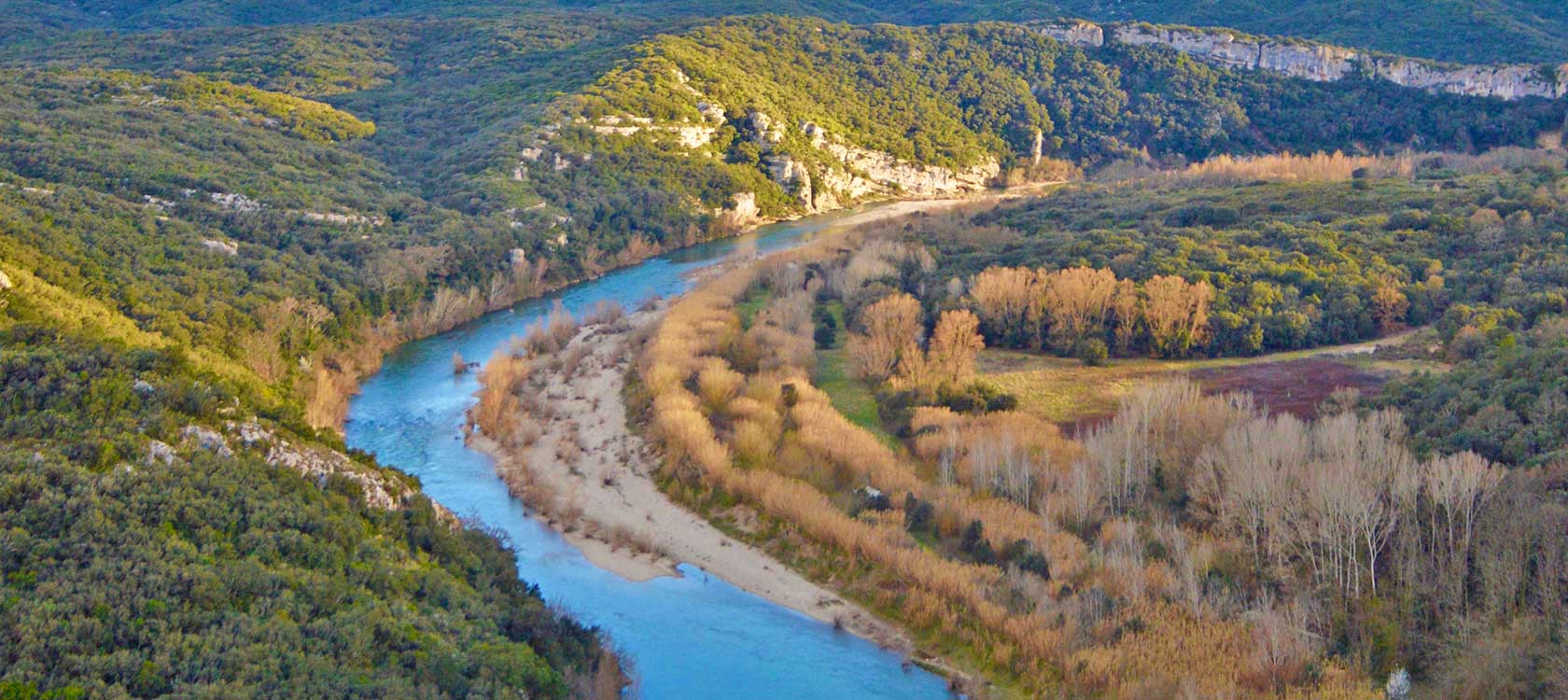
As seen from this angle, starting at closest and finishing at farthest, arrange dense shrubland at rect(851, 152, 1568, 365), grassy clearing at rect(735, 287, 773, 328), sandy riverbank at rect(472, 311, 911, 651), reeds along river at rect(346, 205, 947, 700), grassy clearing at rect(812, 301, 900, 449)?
reeds along river at rect(346, 205, 947, 700) → sandy riverbank at rect(472, 311, 911, 651) → grassy clearing at rect(812, 301, 900, 449) → dense shrubland at rect(851, 152, 1568, 365) → grassy clearing at rect(735, 287, 773, 328)

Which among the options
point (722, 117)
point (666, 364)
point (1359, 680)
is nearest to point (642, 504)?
point (666, 364)

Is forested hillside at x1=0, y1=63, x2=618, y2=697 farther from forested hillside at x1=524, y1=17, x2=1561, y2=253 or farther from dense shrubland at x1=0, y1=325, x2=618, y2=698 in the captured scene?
forested hillside at x1=524, y1=17, x2=1561, y2=253

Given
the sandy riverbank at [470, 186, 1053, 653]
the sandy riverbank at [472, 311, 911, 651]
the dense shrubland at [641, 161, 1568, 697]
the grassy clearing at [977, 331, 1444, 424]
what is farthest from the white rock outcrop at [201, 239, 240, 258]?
the grassy clearing at [977, 331, 1444, 424]

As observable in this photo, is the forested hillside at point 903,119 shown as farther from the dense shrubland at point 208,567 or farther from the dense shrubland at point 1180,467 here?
the dense shrubland at point 208,567

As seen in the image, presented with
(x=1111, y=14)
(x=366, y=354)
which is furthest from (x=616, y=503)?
(x=1111, y=14)

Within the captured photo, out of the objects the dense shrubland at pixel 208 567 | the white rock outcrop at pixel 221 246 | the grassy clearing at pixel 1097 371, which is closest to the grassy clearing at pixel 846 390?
the grassy clearing at pixel 1097 371
